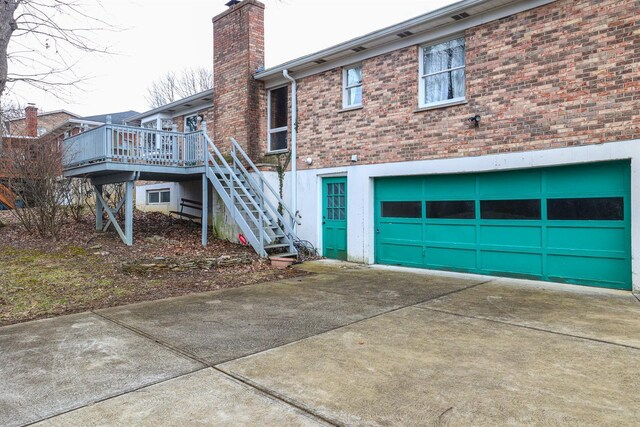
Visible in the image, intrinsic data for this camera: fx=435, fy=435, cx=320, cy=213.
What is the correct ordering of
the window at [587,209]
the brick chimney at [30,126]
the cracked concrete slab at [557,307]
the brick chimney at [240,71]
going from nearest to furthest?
the cracked concrete slab at [557,307]
the window at [587,209]
the brick chimney at [240,71]
the brick chimney at [30,126]

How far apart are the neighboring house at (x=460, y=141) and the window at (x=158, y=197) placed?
4736 millimetres

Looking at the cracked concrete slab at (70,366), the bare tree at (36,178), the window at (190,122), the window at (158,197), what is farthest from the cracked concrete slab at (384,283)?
the window at (158,197)

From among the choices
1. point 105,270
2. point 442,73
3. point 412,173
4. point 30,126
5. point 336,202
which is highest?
point 30,126

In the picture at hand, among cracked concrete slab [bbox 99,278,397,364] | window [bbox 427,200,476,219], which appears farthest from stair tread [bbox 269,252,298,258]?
window [bbox 427,200,476,219]

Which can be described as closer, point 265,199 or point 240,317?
point 240,317

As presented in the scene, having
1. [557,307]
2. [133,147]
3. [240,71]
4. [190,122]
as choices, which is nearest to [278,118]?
[240,71]

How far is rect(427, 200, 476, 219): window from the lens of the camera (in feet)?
28.4

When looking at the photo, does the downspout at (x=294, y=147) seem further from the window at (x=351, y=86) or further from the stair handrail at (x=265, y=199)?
the window at (x=351, y=86)

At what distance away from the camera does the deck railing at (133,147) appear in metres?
10.4

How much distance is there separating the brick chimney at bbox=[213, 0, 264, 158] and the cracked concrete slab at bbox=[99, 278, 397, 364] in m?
6.47

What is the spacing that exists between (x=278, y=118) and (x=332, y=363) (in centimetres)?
976

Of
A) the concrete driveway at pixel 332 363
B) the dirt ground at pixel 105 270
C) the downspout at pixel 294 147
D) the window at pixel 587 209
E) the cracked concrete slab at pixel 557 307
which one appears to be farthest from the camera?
the downspout at pixel 294 147

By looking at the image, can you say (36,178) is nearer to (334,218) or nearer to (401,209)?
(334,218)

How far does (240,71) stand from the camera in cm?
1254
